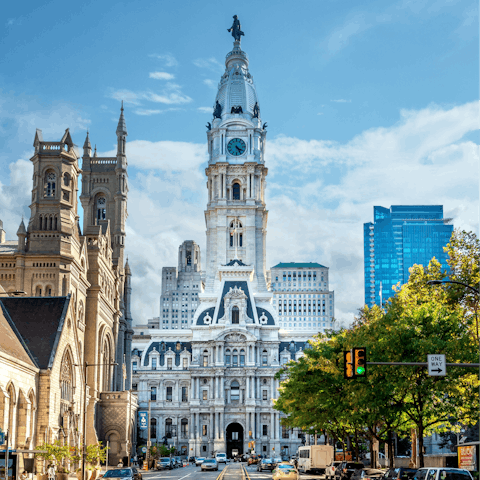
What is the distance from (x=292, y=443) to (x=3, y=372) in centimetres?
10152

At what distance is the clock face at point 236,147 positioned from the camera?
191375mm

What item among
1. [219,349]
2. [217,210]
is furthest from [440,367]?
[217,210]

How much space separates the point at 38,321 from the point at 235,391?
87.5m

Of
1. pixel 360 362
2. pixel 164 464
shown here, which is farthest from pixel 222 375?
pixel 360 362

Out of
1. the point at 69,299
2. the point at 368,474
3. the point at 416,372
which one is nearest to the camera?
the point at 416,372

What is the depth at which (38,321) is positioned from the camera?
61.1 meters

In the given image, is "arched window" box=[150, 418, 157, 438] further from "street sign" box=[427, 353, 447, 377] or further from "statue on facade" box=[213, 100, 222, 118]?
"street sign" box=[427, 353, 447, 377]

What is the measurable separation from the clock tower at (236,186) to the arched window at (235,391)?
126ft

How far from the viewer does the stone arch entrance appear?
475 feet

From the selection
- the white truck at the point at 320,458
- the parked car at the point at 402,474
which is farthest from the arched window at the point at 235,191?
the parked car at the point at 402,474

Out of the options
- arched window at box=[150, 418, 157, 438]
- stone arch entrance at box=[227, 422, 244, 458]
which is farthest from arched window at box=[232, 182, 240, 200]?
arched window at box=[150, 418, 157, 438]

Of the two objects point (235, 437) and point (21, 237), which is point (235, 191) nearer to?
point (235, 437)

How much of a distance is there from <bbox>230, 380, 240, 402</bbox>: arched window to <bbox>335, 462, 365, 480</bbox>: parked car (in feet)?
293

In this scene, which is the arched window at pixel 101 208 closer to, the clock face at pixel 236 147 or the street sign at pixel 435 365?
the clock face at pixel 236 147
